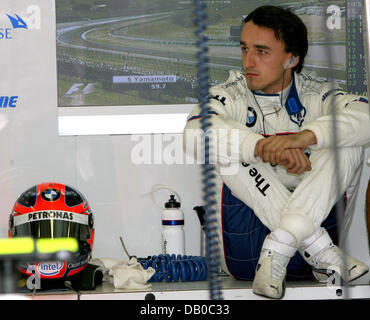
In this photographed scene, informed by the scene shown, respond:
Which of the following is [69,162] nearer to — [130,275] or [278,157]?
[130,275]

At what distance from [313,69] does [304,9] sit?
369 millimetres

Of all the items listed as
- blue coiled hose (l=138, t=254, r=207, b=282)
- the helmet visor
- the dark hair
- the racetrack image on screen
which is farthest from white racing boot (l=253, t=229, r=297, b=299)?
the racetrack image on screen

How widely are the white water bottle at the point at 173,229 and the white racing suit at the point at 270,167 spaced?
342 mm

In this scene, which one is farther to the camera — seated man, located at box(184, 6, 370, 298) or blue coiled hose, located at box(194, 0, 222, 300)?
seated man, located at box(184, 6, 370, 298)

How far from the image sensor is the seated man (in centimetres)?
168

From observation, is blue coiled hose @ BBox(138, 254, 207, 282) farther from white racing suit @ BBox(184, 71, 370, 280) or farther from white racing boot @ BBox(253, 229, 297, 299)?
white racing boot @ BBox(253, 229, 297, 299)

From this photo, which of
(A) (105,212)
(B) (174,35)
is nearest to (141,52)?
(B) (174,35)

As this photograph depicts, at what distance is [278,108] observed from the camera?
196cm

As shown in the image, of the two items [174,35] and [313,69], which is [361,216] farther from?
[174,35]

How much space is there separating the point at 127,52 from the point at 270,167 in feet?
2.84

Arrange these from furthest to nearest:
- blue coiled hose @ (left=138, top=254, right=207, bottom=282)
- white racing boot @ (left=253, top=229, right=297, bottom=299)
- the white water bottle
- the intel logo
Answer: the white water bottle < blue coiled hose @ (left=138, top=254, right=207, bottom=282) < the intel logo < white racing boot @ (left=253, top=229, right=297, bottom=299)

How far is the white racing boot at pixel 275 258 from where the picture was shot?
5.38 ft

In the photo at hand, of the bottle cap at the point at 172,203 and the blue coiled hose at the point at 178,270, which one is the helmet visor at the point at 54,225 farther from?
the bottle cap at the point at 172,203

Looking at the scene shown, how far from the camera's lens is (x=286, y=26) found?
203 centimetres
